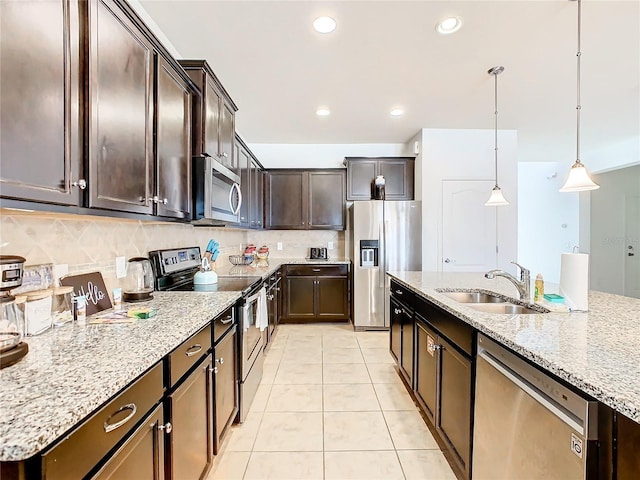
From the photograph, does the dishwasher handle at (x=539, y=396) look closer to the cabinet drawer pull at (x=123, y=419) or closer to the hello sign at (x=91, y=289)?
the cabinet drawer pull at (x=123, y=419)

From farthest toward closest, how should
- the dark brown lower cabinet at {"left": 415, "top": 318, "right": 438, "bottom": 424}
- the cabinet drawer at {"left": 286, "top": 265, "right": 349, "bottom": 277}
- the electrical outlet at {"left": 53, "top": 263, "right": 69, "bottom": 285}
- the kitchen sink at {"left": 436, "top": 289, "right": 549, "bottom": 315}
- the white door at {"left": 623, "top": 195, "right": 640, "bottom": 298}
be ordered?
the white door at {"left": 623, "top": 195, "right": 640, "bottom": 298}, the cabinet drawer at {"left": 286, "top": 265, "right": 349, "bottom": 277}, the dark brown lower cabinet at {"left": 415, "top": 318, "right": 438, "bottom": 424}, the kitchen sink at {"left": 436, "top": 289, "right": 549, "bottom": 315}, the electrical outlet at {"left": 53, "top": 263, "right": 69, "bottom": 285}

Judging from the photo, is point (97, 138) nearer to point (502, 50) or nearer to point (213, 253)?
point (213, 253)

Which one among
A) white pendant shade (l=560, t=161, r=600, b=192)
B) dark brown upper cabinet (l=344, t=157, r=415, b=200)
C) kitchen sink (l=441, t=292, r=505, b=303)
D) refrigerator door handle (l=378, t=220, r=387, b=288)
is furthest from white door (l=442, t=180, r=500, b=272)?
white pendant shade (l=560, t=161, r=600, b=192)

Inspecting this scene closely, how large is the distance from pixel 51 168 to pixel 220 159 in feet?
4.69

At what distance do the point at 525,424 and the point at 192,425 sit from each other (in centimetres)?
130

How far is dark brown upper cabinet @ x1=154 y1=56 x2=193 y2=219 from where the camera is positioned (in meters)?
1.57

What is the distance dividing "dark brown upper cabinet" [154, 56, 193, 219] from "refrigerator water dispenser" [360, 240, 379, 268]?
2.51 metres

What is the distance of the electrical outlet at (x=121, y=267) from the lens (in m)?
1.72

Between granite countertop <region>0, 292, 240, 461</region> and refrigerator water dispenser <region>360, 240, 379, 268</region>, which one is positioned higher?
refrigerator water dispenser <region>360, 240, 379, 268</region>

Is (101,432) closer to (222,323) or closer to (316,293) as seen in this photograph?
(222,323)

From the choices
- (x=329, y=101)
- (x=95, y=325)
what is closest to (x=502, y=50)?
(x=329, y=101)

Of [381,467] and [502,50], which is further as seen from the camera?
[502,50]

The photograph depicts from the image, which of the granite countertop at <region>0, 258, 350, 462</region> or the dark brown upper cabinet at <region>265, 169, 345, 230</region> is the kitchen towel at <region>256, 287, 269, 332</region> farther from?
the dark brown upper cabinet at <region>265, 169, 345, 230</region>

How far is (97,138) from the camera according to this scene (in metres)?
1.11
